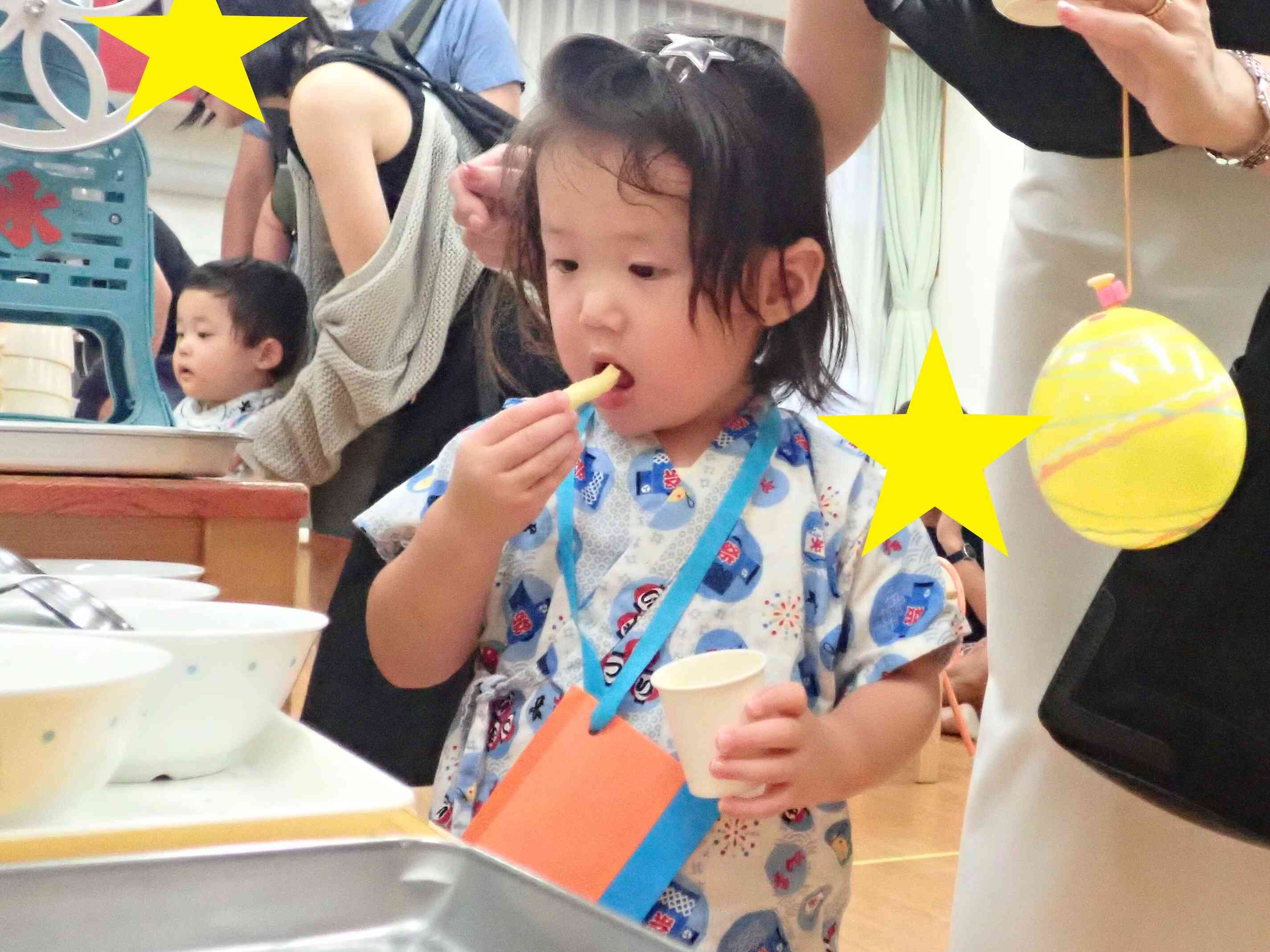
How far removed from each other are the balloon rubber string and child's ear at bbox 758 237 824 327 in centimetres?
24

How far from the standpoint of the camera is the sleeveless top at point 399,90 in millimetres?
1379

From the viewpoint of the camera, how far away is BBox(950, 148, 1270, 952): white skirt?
862mm

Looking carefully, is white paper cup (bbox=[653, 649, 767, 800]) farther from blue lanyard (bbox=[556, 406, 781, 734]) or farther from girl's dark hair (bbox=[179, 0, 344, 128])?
girl's dark hair (bbox=[179, 0, 344, 128])

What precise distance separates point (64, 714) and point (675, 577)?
0.63m

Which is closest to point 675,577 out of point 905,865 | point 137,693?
point 137,693

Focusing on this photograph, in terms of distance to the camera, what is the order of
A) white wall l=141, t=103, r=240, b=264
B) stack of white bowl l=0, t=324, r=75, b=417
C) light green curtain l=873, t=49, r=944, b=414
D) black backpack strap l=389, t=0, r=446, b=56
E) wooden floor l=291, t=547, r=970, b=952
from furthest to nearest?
1. light green curtain l=873, t=49, r=944, b=414
2. white wall l=141, t=103, r=240, b=264
3. wooden floor l=291, t=547, r=970, b=952
4. black backpack strap l=389, t=0, r=446, b=56
5. stack of white bowl l=0, t=324, r=75, b=417

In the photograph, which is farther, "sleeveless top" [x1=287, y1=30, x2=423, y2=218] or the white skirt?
"sleeveless top" [x1=287, y1=30, x2=423, y2=218]

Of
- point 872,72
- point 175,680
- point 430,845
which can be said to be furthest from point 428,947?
point 872,72

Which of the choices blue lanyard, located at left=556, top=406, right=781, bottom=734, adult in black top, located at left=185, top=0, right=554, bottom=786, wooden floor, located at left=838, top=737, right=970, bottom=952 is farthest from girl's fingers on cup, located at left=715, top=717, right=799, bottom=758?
wooden floor, located at left=838, top=737, right=970, bottom=952

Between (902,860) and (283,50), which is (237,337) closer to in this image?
(283,50)

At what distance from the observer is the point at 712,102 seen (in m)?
0.96

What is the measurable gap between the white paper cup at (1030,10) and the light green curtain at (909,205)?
17.3ft

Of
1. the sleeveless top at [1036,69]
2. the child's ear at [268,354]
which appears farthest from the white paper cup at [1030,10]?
the child's ear at [268,354]

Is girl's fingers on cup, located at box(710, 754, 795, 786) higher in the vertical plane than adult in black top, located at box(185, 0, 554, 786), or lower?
lower
